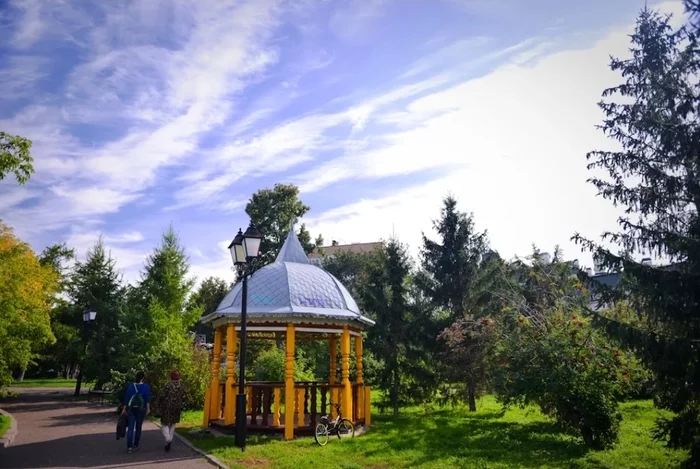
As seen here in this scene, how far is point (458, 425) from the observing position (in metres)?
15.8

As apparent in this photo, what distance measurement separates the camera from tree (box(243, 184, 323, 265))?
120ft

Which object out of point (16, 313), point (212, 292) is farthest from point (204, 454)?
point (212, 292)

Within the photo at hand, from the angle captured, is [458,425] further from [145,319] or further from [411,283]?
[145,319]

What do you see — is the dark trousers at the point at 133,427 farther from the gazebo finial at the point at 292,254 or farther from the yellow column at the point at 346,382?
the gazebo finial at the point at 292,254

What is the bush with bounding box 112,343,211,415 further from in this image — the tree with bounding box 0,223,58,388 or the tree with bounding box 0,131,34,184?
the tree with bounding box 0,131,34,184

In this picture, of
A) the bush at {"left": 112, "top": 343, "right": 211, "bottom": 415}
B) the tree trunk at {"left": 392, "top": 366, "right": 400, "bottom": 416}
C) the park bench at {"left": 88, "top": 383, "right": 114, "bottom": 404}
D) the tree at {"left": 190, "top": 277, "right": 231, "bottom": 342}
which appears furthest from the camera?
the tree at {"left": 190, "top": 277, "right": 231, "bottom": 342}

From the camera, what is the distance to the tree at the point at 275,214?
36.5 metres

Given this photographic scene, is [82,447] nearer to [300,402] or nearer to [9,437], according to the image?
[9,437]

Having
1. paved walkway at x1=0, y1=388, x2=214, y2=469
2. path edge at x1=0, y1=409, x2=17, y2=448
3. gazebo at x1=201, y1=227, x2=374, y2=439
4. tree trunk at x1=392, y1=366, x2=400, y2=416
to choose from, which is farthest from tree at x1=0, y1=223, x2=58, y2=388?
tree trunk at x1=392, y1=366, x2=400, y2=416

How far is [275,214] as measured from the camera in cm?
3725

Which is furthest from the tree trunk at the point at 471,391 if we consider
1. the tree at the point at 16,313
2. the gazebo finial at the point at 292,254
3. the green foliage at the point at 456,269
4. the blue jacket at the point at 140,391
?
the tree at the point at 16,313

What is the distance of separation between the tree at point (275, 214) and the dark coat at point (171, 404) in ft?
80.6

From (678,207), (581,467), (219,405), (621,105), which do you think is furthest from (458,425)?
(621,105)

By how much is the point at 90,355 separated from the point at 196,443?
17525 mm
